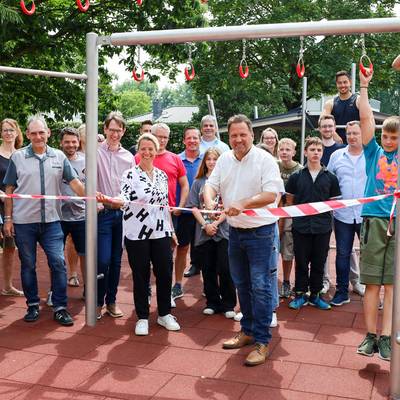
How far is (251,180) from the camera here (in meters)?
4.08

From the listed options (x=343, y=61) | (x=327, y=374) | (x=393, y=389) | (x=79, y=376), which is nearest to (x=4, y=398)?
(x=79, y=376)

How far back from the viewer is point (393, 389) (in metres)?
3.47

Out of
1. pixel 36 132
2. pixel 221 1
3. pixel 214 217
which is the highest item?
pixel 221 1

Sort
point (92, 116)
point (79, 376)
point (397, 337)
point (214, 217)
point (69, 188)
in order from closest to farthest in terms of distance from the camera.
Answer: point (397, 337), point (79, 376), point (92, 116), point (214, 217), point (69, 188)

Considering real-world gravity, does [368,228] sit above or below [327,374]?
above

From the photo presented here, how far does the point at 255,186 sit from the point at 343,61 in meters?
22.5

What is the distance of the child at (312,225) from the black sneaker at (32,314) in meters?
2.47

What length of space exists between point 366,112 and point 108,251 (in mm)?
2633

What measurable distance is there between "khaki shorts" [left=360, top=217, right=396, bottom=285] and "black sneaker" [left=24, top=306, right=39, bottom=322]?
9.72 feet

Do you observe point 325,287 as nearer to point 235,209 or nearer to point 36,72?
point 235,209

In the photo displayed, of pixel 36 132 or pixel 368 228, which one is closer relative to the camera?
pixel 368 228

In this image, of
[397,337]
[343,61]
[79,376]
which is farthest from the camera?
[343,61]

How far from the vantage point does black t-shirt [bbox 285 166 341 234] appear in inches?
212

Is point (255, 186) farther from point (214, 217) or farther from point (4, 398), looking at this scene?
point (4, 398)
